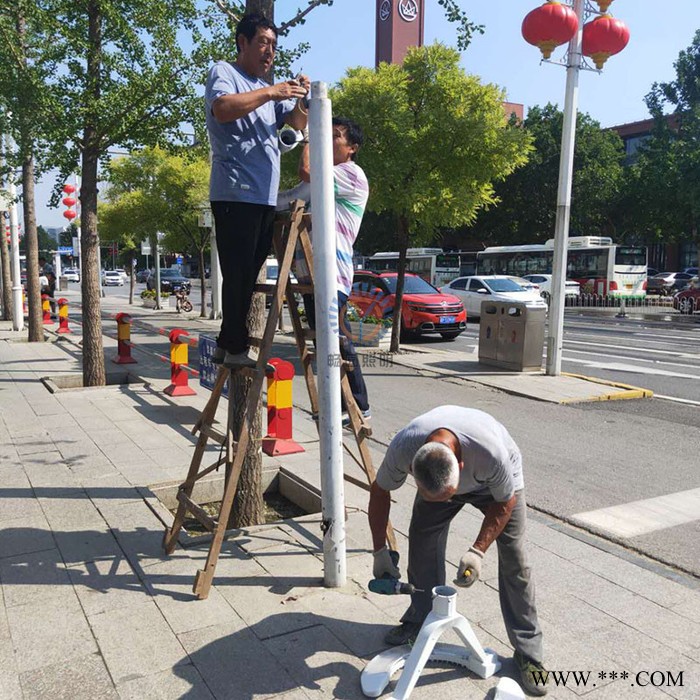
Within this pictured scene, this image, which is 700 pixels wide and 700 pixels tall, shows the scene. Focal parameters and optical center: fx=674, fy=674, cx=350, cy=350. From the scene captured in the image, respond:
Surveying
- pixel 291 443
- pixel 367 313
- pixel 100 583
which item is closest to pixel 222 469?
pixel 291 443

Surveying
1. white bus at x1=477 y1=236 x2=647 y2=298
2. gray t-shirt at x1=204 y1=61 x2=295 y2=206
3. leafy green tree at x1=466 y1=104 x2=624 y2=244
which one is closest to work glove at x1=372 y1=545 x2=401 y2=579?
gray t-shirt at x1=204 y1=61 x2=295 y2=206

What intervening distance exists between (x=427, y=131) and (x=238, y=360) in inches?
390

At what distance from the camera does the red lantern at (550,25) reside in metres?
9.49

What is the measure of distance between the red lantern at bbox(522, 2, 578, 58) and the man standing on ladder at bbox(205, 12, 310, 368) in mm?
7426

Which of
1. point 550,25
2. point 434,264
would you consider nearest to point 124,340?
point 550,25

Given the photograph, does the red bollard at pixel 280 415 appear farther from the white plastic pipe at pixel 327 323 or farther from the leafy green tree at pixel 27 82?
the leafy green tree at pixel 27 82

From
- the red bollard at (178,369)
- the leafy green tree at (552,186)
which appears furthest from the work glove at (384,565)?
the leafy green tree at (552,186)

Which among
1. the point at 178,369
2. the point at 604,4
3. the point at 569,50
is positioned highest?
the point at 604,4

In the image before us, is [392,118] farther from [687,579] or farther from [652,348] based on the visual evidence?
[687,579]

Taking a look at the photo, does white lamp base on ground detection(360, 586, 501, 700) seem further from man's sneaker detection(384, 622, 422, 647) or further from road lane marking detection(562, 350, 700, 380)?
road lane marking detection(562, 350, 700, 380)

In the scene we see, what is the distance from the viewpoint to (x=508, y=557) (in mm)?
2869

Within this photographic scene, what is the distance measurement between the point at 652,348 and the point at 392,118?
27.9 feet

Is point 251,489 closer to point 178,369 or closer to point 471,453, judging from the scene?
point 471,453

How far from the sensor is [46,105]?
8.12 m
